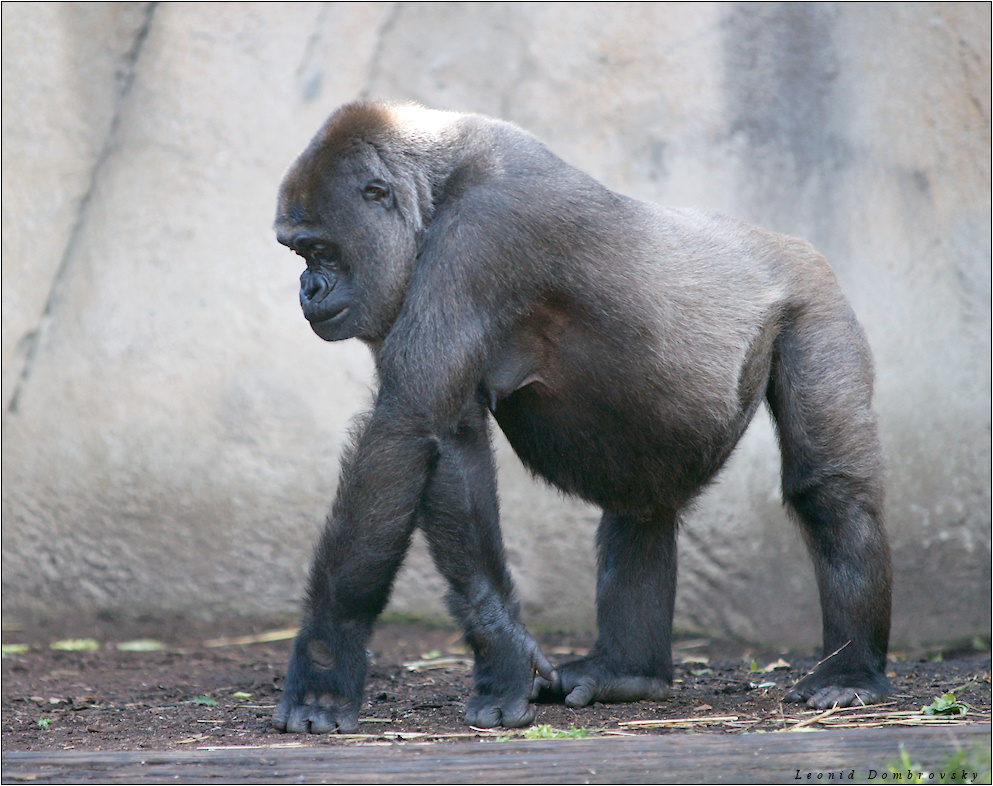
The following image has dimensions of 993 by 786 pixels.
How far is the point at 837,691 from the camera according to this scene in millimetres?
3137

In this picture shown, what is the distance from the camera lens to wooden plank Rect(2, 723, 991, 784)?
84.1 inches

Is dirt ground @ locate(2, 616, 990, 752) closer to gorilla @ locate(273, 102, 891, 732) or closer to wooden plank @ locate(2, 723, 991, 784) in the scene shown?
gorilla @ locate(273, 102, 891, 732)

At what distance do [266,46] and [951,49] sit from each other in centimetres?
332

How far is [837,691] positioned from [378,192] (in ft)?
6.53

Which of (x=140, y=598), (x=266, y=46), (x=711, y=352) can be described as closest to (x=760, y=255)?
(x=711, y=352)

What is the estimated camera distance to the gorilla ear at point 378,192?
10.0 ft

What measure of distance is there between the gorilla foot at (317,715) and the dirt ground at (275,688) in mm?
48

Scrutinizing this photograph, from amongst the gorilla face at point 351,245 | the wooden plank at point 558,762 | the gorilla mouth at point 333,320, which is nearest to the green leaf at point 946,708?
the wooden plank at point 558,762

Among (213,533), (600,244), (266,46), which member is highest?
(266,46)

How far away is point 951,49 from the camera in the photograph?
5090 mm

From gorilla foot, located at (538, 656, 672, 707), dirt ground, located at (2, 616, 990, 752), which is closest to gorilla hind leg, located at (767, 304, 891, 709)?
dirt ground, located at (2, 616, 990, 752)

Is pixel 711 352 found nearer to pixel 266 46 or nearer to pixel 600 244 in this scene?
pixel 600 244

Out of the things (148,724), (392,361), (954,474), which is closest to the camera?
(392,361)

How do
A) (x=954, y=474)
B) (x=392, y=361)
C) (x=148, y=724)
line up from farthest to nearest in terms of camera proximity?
→ (x=954, y=474), (x=148, y=724), (x=392, y=361)
